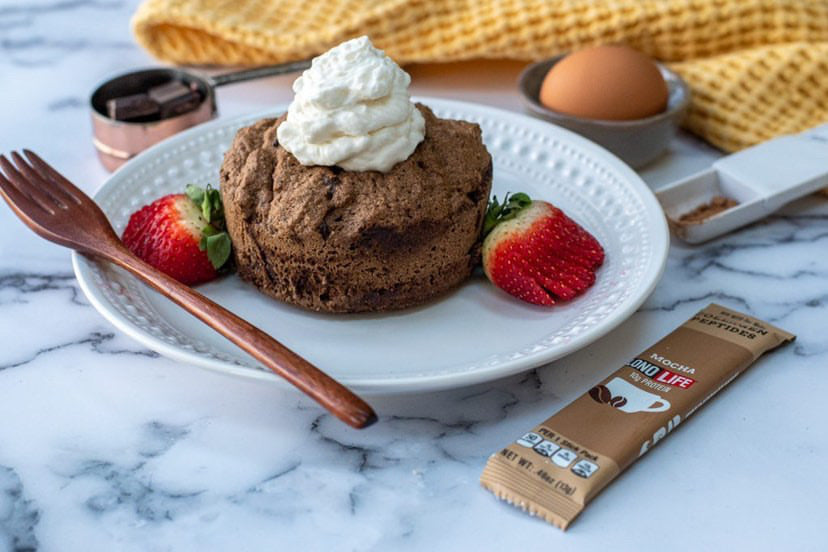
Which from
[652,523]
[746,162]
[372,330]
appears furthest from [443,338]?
[746,162]

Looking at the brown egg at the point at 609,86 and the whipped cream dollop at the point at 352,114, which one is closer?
the whipped cream dollop at the point at 352,114

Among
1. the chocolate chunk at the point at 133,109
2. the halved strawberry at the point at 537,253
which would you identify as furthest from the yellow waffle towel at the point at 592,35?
the halved strawberry at the point at 537,253

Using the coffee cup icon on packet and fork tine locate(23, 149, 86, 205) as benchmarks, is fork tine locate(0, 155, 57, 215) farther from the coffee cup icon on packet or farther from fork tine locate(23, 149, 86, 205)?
the coffee cup icon on packet

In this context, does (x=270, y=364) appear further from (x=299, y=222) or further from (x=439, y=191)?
(x=439, y=191)

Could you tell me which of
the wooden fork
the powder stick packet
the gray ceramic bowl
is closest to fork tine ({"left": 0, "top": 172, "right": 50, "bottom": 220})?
the wooden fork

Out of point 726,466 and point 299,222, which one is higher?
point 299,222

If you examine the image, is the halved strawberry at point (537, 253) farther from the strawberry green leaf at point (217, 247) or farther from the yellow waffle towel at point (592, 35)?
the yellow waffle towel at point (592, 35)
